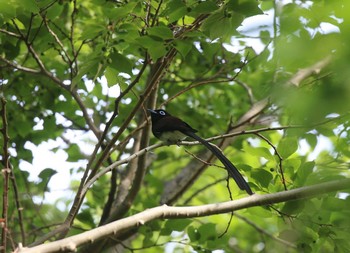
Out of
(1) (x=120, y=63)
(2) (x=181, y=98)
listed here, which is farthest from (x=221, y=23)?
(2) (x=181, y=98)

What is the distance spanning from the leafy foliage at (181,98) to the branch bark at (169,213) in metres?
0.33

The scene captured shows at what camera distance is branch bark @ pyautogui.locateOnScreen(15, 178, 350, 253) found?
2543mm

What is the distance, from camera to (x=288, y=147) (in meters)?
3.98

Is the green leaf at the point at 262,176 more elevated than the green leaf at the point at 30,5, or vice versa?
the green leaf at the point at 30,5

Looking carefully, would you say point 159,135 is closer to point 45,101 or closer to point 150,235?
point 150,235

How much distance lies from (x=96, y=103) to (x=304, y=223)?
360 centimetres

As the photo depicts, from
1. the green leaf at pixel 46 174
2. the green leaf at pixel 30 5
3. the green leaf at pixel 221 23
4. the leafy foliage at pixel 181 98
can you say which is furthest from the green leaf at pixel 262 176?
the green leaf at pixel 46 174

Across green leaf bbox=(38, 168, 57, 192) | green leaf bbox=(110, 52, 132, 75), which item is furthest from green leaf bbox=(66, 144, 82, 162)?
green leaf bbox=(110, 52, 132, 75)

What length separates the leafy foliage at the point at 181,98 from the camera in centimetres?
203

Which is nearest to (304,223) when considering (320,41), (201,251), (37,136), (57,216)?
(201,251)

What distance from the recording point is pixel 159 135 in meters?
5.45

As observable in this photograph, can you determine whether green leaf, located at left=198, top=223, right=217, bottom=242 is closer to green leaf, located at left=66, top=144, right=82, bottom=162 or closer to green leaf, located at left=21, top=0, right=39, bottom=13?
green leaf, located at left=66, top=144, right=82, bottom=162

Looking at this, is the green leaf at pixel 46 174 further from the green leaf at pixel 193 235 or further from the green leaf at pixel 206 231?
the green leaf at pixel 206 231

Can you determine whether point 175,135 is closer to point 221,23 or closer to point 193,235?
point 193,235
